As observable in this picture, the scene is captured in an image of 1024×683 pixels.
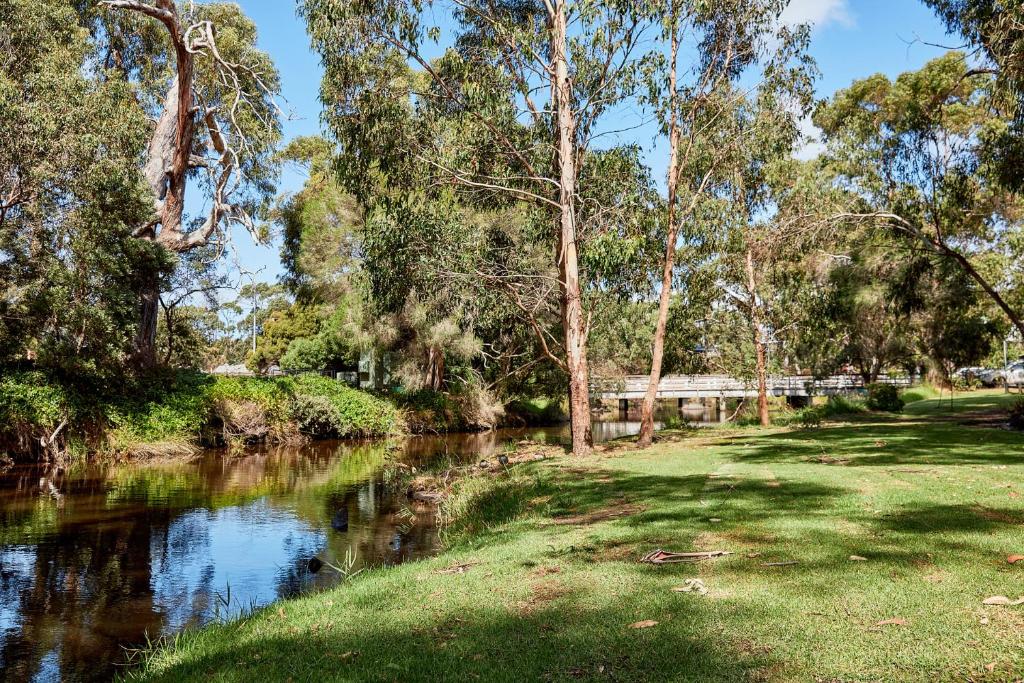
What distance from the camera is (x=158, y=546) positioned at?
1095cm

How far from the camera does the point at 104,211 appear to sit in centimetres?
1984

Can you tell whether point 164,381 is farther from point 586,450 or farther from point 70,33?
point 586,450

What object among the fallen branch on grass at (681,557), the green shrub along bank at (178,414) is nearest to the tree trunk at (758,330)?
the green shrub along bank at (178,414)

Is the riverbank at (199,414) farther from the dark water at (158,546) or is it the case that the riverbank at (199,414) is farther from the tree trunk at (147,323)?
the dark water at (158,546)

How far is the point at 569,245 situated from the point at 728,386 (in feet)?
98.5

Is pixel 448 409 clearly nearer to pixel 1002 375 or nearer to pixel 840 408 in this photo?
pixel 840 408

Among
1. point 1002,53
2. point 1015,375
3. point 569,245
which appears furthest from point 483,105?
point 1015,375

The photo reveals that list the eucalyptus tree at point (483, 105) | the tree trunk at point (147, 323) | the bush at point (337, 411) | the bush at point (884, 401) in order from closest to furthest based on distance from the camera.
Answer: the eucalyptus tree at point (483, 105)
the tree trunk at point (147, 323)
the bush at point (884, 401)
the bush at point (337, 411)

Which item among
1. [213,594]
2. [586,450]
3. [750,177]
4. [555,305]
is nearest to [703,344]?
[750,177]

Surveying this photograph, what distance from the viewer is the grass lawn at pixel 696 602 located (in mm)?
3734

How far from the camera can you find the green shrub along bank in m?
19.9

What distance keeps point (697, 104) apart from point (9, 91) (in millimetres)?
17078

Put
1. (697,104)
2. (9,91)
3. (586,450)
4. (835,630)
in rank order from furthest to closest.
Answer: (697,104) < (9,91) < (586,450) < (835,630)

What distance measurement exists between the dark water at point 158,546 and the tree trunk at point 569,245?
13.9 ft
